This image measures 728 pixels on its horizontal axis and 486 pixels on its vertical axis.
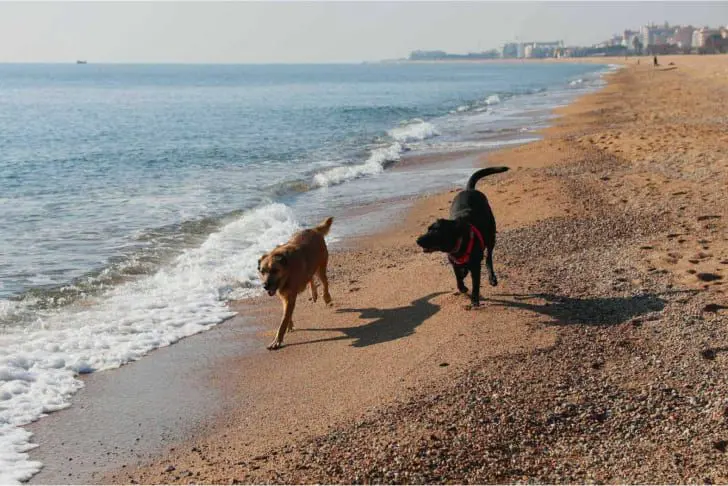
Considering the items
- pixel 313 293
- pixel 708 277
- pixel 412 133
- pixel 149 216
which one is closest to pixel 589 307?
pixel 708 277

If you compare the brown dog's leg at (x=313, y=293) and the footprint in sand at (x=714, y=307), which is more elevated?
the footprint in sand at (x=714, y=307)

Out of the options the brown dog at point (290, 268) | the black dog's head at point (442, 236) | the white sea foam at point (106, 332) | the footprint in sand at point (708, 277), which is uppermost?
the black dog's head at point (442, 236)

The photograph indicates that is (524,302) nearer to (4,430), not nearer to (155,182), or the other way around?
(4,430)

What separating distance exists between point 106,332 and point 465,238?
397 cm

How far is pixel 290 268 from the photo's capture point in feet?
24.6

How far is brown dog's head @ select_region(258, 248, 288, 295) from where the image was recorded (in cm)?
726

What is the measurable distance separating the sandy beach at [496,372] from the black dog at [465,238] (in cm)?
34

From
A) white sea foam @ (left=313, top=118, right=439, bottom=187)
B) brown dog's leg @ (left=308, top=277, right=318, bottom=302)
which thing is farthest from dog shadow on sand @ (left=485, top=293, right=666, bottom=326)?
white sea foam @ (left=313, top=118, right=439, bottom=187)

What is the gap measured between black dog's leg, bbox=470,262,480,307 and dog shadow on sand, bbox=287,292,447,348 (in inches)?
15.9

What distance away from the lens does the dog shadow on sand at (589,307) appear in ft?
22.4

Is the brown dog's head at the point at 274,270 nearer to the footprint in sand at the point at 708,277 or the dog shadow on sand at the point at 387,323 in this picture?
the dog shadow on sand at the point at 387,323

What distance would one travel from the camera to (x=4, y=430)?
18.2 feet

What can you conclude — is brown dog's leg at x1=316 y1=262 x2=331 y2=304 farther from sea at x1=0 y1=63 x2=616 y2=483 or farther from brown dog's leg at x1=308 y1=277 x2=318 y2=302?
sea at x1=0 y1=63 x2=616 y2=483

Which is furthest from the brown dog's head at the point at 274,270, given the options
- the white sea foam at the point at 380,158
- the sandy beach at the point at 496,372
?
the white sea foam at the point at 380,158
